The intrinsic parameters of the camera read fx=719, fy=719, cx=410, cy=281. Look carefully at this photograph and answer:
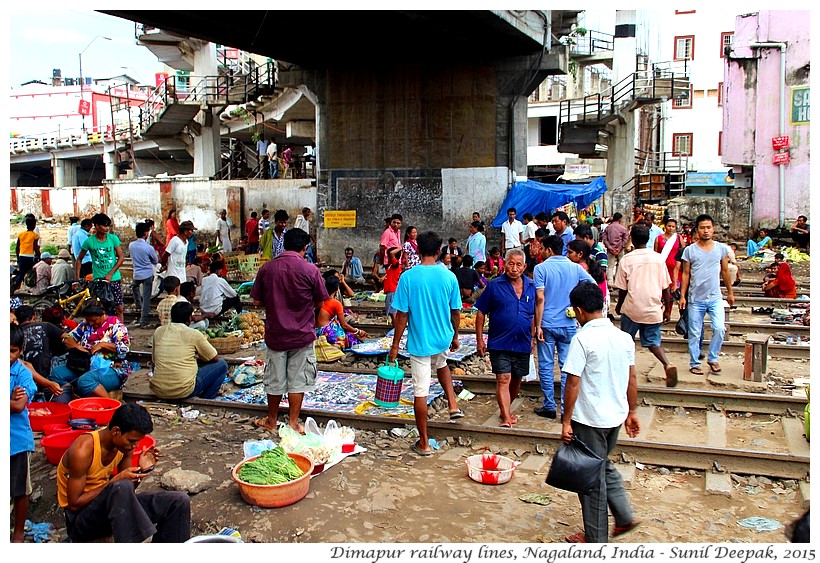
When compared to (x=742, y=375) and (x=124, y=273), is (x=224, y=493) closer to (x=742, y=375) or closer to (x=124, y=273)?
(x=742, y=375)

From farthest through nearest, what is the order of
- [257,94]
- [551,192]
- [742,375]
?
[257,94] < [551,192] < [742,375]

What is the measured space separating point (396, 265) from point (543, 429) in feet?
15.1

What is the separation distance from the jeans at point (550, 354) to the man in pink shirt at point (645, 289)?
43.7 inches

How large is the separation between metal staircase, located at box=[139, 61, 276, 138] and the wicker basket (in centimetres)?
1792

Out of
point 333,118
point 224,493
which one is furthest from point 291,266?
point 333,118

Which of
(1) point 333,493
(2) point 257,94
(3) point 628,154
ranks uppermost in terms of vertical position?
(2) point 257,94

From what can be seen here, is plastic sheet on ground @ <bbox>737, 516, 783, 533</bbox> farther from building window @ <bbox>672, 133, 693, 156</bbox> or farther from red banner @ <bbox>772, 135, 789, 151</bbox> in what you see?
building window @ <bbox>672, 133, 693, 156</bbox>

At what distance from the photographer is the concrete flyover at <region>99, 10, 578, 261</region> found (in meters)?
18.6

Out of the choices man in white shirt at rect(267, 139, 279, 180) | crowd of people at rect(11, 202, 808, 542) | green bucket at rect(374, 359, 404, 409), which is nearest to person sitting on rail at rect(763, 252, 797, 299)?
crowd of people at rect(11, 202, 808, 542)

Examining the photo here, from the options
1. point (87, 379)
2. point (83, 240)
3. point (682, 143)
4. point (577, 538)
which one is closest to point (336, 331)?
point (87, 379)

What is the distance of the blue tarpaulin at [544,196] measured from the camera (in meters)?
18.6

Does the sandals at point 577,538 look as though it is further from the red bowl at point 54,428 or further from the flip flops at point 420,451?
the red bowl at point 54,428

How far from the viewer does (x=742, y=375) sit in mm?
9406

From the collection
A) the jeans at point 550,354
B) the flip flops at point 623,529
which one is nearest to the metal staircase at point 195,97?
the jeans at point 550,354
